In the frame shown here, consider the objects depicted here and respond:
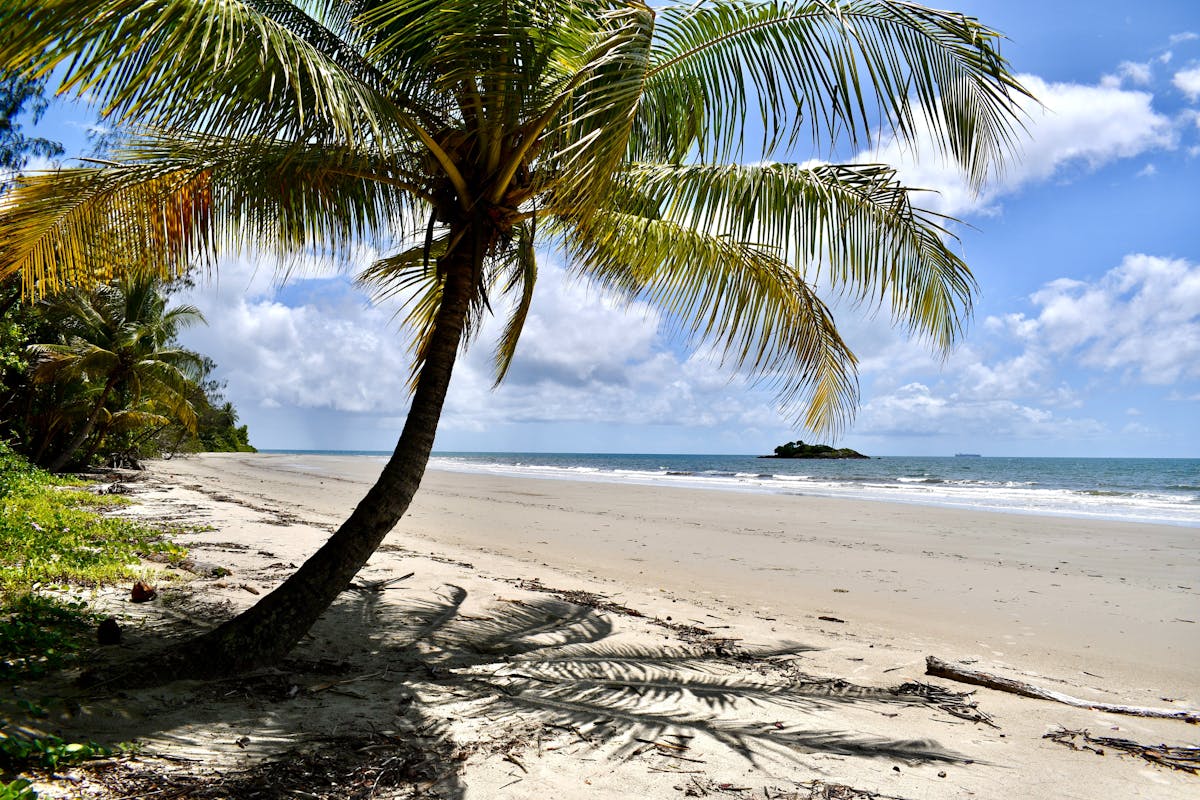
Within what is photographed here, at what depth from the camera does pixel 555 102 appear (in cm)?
333

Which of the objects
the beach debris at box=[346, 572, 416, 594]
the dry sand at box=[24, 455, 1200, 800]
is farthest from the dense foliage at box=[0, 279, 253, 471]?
the beach debris at box=[346, 572, 416, 594]

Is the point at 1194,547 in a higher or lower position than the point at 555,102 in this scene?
lower

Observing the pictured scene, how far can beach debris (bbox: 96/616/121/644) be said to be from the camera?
4.05 metres

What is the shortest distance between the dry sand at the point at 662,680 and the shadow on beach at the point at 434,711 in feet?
0.05

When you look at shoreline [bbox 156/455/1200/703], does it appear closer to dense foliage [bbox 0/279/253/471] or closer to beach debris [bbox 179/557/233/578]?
beach debris [bbox 179/557/233/578]

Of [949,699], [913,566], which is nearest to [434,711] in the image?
[949,699]

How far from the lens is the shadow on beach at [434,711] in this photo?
2.81 m

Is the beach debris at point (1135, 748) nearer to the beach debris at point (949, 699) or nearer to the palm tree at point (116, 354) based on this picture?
the beach debris at point (949, 699)

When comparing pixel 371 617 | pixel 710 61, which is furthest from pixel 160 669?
pixel 710 61

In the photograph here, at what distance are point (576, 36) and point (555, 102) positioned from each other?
516mm

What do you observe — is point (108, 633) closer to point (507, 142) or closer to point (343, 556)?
point (343, 556)

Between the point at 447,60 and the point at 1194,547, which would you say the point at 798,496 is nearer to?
the point at 1194,547

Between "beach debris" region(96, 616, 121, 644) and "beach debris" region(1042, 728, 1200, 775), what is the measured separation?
514 centimetres

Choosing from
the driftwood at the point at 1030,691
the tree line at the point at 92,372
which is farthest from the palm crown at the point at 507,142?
the tree line at the point at 92,372
